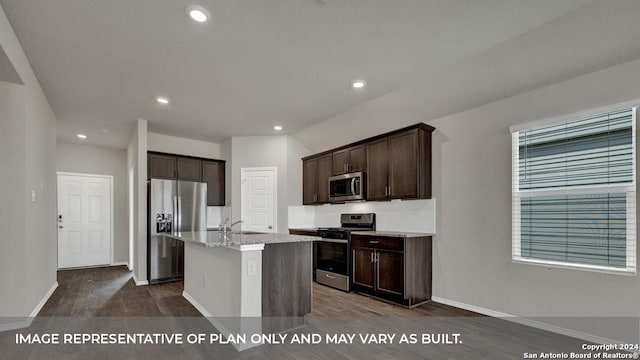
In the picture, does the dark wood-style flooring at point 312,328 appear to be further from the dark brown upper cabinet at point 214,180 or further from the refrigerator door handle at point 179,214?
the dark brown upper cabinet at point 214,180

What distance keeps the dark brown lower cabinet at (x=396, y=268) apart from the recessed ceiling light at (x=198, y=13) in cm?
307

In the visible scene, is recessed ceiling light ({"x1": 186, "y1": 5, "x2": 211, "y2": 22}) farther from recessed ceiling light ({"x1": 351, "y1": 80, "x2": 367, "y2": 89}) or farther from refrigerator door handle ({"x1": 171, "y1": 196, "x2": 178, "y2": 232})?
refrigerator door handle ({"x1": 171, "y1": 196, "x2": 178, "y2": 232})

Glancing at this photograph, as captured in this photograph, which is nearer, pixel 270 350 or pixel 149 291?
pixel 270 350

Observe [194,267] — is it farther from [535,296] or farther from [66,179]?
[66,179]

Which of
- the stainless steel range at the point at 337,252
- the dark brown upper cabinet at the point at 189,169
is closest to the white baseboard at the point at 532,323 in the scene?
the stainless steel range at the point at 337,252

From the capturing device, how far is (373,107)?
4.38m

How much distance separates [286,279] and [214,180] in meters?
3.89

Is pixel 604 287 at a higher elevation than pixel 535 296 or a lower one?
higher

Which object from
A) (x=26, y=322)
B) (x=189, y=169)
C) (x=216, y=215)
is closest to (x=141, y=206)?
(x=189, y=169)

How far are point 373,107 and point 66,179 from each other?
6529 mm

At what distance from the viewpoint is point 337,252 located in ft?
16.2

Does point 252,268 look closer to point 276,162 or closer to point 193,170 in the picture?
point 276,162

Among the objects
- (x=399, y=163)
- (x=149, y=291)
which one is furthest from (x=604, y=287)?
(x=149, y=291)

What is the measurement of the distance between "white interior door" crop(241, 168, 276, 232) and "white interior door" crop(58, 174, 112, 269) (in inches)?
132
